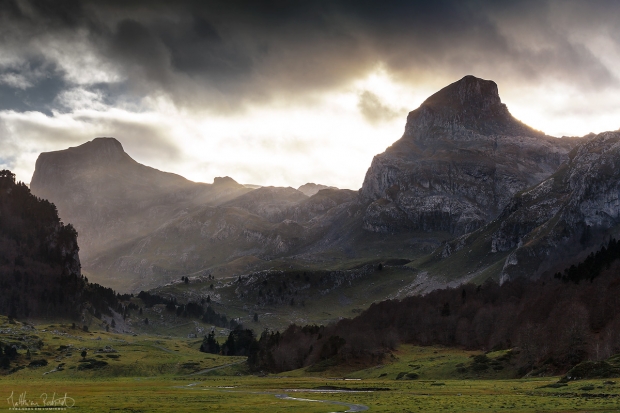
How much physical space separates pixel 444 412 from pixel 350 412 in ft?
43.6

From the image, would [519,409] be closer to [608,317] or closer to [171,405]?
[171,405]

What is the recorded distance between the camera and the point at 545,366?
127 metres

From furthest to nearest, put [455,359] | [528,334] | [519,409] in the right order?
[455,359] < [528,334] < [519,409]

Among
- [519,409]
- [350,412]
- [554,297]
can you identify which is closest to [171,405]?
[350,412]

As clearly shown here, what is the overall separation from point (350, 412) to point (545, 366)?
7247 cm

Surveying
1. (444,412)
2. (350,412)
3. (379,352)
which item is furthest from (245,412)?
(379,352)

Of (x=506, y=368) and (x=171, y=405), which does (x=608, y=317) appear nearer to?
(x=506, y=368)

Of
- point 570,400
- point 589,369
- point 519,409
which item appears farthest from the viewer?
point 589,369

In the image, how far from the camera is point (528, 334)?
138 metres

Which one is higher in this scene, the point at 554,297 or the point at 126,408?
the point at 554,297

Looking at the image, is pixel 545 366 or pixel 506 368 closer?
pixel 545 366

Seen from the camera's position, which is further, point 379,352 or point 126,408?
point 379,352

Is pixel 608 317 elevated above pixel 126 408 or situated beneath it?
elevated above

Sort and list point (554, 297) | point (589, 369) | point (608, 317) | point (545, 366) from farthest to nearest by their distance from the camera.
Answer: point (554, 297) < point (608, 317) < point (545, 366) < point (589, 369)
